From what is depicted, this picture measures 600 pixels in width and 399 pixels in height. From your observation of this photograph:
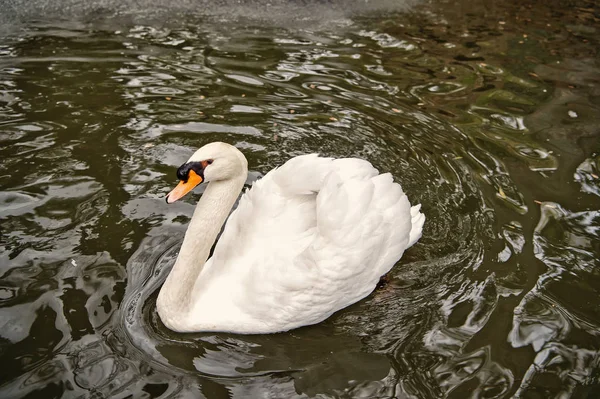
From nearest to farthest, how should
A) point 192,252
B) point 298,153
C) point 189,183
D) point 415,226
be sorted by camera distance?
point 189,183 < point 192,252 < point 415,226 < point 298,153

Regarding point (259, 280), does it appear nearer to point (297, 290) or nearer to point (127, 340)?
point (297, 290)

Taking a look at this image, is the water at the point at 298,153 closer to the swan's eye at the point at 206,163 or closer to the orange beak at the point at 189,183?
the orange beak at the point at 189,183

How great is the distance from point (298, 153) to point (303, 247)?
215 cm

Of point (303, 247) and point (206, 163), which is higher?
point (206, 163)

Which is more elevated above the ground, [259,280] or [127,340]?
[259,280]

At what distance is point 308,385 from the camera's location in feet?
11.9

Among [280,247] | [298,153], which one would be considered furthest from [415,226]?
[298,153]

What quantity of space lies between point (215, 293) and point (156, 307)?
0.41 metres

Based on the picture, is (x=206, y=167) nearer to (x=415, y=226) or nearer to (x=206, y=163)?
(x=206, y=163)

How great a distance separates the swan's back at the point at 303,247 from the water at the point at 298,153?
22 cm

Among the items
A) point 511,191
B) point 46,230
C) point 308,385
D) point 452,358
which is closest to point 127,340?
point 308,385

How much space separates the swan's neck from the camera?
385 cm

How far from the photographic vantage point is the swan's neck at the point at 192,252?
385 centimetres

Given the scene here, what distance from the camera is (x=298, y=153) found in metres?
5.95
